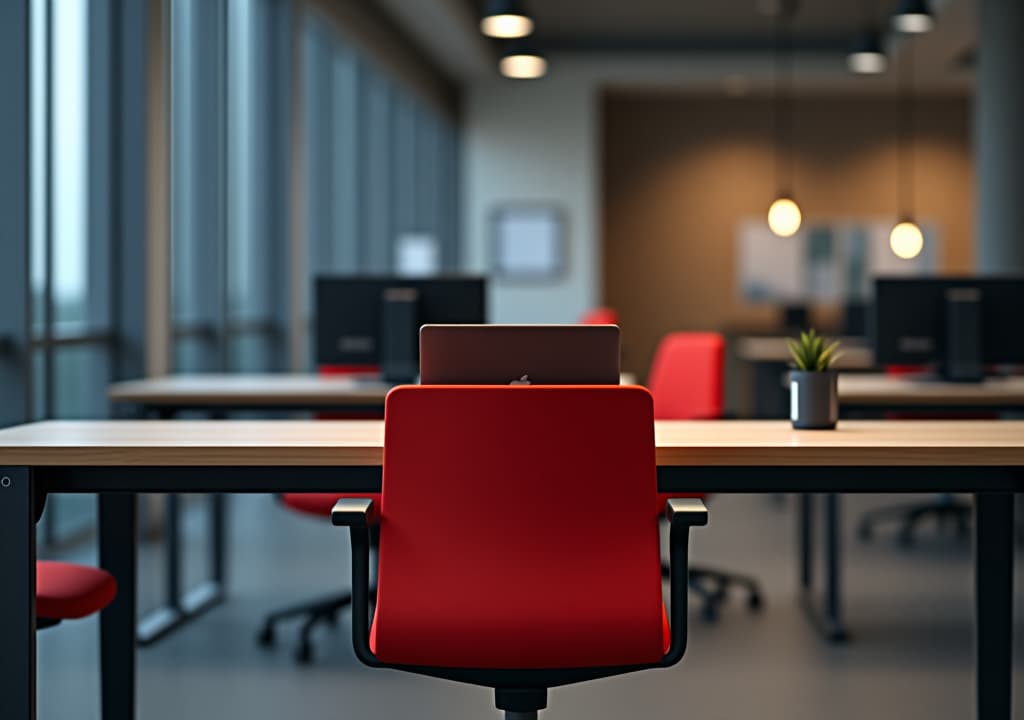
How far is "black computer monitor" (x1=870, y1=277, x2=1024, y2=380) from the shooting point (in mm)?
4500

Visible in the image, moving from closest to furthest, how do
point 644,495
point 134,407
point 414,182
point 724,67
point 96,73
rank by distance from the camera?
point 644,495 → point 134,407 → point 96,73 → point 414,182 → point 724,67

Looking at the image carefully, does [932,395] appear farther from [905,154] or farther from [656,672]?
[905,154]

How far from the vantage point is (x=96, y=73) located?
18.2ft

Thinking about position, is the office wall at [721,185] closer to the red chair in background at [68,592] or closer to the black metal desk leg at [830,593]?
the black metal desk leg at [830,593]

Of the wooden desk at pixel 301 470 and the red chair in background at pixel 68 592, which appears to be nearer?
the wooden desk at pixel 301 470

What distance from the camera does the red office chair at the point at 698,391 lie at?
429 cm

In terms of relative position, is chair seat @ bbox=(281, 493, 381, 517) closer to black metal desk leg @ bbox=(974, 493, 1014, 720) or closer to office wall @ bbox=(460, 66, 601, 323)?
black metal desk leg @ bbox=(974, 493, 1014, 720)

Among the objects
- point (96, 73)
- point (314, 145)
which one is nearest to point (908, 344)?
point (96, 73)

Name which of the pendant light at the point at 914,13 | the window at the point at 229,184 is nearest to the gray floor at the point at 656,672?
the window at the point at 229,184

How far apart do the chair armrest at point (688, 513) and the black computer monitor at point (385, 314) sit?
92.7 inches

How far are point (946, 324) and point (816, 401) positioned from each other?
1.93 metres

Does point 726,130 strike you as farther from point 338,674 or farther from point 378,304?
point 338,674

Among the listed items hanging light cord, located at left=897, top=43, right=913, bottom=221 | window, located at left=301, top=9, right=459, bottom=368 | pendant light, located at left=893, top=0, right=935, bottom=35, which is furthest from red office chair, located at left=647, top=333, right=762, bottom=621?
hanging light cord, located at left=897, top=43, right=913, bottom=221

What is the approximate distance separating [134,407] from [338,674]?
1.15 m
